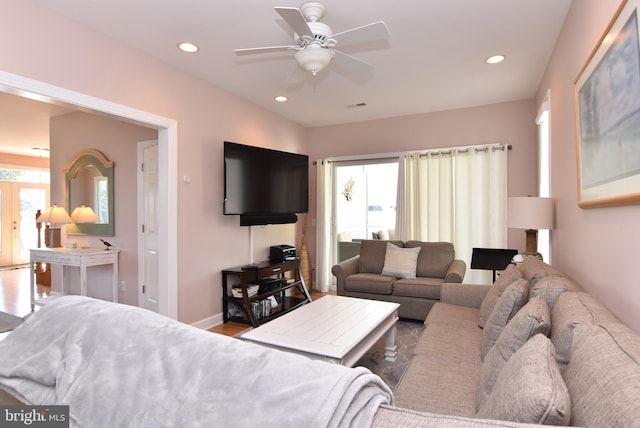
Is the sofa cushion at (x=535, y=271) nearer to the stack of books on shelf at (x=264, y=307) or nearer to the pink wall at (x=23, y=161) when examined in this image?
the stack of books on shelf at (x=264, y=307)

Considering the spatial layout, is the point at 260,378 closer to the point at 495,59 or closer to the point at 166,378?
the point at 166,378

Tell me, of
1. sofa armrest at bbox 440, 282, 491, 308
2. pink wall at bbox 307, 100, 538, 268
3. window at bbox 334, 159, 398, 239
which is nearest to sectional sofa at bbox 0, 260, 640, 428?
sofa armrest at bbox 440, 282, 491, 308

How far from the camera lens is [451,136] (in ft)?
15.8

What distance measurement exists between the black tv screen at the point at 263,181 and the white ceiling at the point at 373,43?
0.77 metres

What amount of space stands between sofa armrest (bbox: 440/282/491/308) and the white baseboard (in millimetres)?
2498

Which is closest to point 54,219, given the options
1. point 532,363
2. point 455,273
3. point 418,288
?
point 418,288

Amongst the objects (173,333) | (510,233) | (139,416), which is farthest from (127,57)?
(510,233)

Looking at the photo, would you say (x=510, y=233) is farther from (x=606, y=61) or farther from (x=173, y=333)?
(x=173, y=333)

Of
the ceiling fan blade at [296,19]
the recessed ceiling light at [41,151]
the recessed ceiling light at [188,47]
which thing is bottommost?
the ceiling fan blade at [296,19]

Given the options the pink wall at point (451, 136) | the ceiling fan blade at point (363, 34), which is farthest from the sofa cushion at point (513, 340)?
the pink wall at point (451, 136)

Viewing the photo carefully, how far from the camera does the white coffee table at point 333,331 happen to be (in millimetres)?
2137

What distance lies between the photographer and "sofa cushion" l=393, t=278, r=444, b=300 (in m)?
3.79

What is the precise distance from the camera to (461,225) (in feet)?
→ 15.4

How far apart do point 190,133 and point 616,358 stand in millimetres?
3690
